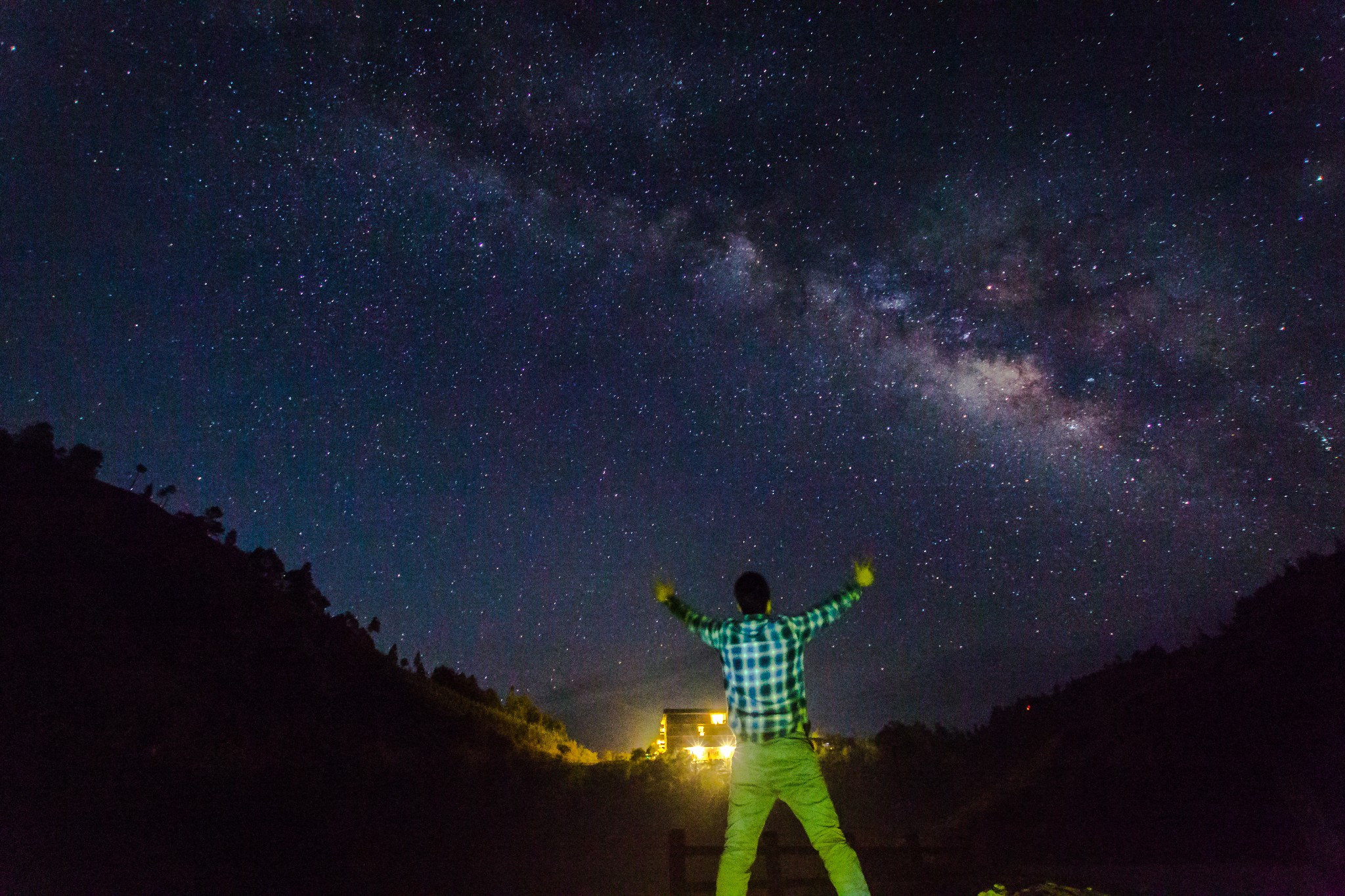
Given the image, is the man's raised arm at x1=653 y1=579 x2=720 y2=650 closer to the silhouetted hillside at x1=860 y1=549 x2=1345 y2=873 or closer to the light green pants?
the light green pants

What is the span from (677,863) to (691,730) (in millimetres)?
57210

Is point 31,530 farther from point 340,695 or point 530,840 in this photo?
point 530,840

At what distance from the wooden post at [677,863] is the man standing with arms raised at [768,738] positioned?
290 cm

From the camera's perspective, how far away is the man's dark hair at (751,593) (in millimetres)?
4922

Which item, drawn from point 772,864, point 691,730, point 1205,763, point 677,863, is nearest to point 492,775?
point 677,863

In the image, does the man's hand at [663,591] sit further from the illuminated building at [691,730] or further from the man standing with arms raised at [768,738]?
the illuminated building at [691,730]

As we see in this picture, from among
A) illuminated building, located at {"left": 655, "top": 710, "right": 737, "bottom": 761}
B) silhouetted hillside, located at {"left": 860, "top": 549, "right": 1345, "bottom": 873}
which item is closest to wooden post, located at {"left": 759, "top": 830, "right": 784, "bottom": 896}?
silhouetted hillside, located at {"left": 860, "top": 549, "right": 1345, "bottom": 873}

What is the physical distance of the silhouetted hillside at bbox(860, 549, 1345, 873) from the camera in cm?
1362

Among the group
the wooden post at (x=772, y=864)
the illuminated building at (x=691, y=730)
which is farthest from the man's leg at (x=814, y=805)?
the illuminated building at (x=691, y=730)

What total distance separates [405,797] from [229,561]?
42402 mm

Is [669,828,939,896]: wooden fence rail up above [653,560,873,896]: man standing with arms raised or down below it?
below

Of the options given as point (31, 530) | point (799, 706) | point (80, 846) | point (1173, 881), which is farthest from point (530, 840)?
point (31, 530)

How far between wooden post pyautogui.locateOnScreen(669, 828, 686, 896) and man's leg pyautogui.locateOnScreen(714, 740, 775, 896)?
2.69m

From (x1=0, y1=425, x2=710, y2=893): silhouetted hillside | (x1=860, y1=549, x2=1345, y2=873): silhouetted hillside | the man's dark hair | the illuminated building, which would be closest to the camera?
the man's dark hair
